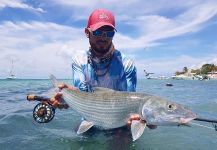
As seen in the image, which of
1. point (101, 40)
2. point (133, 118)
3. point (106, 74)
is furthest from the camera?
point (106, 74)

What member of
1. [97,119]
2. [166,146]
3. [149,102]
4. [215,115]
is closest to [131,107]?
[149,102]

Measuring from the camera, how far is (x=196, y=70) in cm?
16350

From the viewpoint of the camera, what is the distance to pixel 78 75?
6773mm

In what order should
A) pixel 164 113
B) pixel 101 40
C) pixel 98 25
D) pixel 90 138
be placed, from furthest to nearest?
pixel 90 138 → pixel 101 40 → pixel 98 25 → pixel 164 113

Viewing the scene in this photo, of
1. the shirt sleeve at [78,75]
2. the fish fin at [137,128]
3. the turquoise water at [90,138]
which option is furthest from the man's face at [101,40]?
the fish fin at [137,128]

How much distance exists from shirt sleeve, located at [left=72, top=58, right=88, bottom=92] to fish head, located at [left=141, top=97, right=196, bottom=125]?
1792mm

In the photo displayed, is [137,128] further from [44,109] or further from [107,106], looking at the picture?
[44,109]

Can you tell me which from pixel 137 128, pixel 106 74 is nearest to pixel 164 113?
pixel 137 128

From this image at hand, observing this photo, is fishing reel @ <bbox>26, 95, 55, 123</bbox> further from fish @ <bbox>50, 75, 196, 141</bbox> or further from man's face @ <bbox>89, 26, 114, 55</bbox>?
man's face @ <bbox>89, 26, 114, 55</bbox>

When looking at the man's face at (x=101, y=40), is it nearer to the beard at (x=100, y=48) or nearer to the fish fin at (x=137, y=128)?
the beard at (x=100, y=48)

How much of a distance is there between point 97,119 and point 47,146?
216 centimetres

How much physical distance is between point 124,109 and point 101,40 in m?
1.52

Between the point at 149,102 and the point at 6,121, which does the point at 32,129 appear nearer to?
the point at 6,121

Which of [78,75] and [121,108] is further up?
[78,75]
